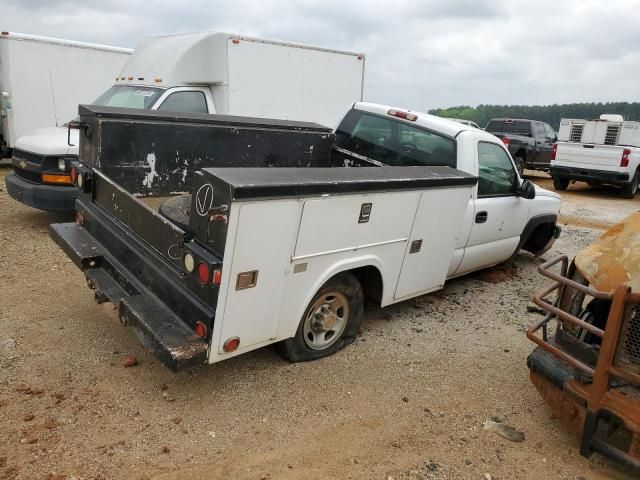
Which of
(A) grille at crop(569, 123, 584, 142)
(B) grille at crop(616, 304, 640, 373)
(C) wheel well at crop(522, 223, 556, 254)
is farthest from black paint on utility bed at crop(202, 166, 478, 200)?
(A) grille at crop(569, 123, 584, 142)

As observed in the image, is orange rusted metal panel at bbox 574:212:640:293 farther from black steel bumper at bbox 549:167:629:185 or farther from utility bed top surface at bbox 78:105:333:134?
black steel bumper at bbox 549:167:629:185

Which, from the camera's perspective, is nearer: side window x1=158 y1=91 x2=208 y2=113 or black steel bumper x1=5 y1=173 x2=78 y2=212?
black steel bumper x1=5 y1=173 x2=78 y2=212

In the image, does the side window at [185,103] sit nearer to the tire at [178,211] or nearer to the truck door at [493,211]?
the tire at [178,211]

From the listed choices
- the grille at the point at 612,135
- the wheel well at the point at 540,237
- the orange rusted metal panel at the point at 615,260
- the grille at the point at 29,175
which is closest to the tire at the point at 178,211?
the orange rusted metal panel at the point at 615,260

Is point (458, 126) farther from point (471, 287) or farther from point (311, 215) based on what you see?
point (311, 215)

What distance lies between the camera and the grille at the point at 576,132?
590 inches

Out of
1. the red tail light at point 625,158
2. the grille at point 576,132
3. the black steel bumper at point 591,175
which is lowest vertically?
the black steel bumper at point 591,175

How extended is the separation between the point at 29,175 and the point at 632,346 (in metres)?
6.88

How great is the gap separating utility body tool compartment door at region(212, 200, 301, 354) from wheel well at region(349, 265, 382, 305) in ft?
3.18

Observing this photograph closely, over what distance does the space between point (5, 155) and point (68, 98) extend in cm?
278

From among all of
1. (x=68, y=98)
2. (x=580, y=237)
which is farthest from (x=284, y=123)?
(x=68, y=98)

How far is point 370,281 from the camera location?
4082mm

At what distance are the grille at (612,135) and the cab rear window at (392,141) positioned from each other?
1219cm

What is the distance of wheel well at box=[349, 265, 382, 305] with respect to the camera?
3969mm
